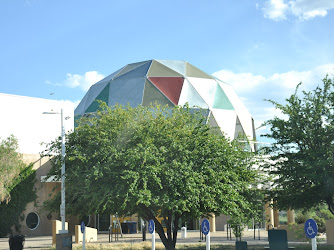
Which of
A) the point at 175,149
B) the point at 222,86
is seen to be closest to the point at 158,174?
the point at 175,149

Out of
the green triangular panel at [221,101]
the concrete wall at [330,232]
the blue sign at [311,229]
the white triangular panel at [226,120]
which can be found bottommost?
the concrete wall at [330,232]

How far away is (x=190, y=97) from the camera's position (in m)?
49.9

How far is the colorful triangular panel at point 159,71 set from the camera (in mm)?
51875

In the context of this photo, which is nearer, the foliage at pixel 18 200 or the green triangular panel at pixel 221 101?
the foliage at pixel 18 200

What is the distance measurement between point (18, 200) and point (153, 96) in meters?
16.7

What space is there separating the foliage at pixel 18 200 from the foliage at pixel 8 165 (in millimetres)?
893

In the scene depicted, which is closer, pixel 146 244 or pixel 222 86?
pixel 146 244

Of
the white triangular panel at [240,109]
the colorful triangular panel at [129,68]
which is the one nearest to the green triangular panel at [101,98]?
the colorful triangular panel at [129,68]

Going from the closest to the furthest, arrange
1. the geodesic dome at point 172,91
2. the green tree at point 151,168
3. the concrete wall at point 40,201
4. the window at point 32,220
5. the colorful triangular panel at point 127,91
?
the green tree at point 151,168
the concrete wall at point 40,201
the window at point 32,220
the colorful triangular panel at point 127,91
the geodesic dome at point 172,91

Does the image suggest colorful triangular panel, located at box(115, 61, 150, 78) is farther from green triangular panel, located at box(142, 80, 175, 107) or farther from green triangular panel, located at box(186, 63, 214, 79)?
green triangular panel, located at box(142, 80, 175, 107)

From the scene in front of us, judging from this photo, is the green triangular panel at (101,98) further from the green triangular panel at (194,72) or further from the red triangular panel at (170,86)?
the green triangular panel at (194,72)

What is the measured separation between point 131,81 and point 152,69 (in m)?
3.05

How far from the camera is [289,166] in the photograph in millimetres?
24891

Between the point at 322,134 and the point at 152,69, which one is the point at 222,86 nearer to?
the point at 152,69
